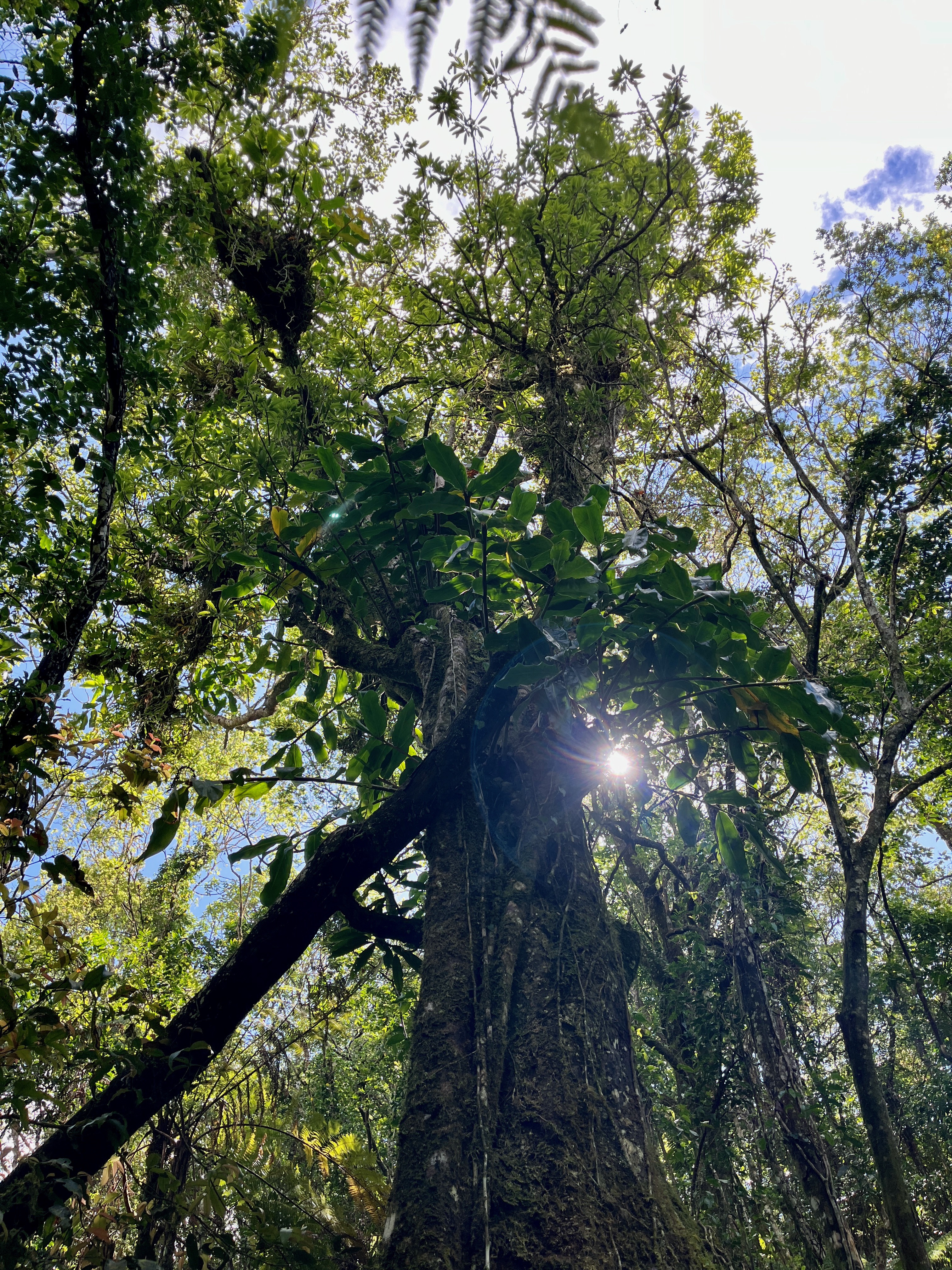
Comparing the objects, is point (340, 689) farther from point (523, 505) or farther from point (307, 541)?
point (523, 505)

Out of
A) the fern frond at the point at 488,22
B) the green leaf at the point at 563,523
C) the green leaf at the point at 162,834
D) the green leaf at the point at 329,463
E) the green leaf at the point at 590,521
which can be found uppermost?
the green leaf at the point at 329,463

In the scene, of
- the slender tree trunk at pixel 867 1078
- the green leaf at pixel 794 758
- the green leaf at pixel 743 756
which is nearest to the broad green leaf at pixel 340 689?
the green leaf at pixel 743 756

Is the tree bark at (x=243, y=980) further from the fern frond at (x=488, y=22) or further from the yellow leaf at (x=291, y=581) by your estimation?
the fern frond at (x=488, y=22)

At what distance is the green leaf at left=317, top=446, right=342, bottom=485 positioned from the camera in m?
2.31

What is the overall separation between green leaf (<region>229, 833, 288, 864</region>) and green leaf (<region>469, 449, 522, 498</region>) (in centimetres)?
118

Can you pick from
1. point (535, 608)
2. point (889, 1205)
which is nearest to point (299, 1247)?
point (535, 608)

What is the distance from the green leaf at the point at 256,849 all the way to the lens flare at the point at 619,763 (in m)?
1.04

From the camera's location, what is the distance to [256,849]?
74.8 inches

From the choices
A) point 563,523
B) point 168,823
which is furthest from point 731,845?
point 168,823

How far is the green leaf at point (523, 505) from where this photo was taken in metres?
2.05

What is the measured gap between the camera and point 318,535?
2582 mm

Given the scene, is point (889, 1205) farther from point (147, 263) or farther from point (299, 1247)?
point (147, 263)

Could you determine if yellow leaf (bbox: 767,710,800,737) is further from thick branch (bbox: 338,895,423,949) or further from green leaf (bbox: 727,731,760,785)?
thick branch (bbox: 338,895,423,949)

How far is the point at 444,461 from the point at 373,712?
2.62 ft
